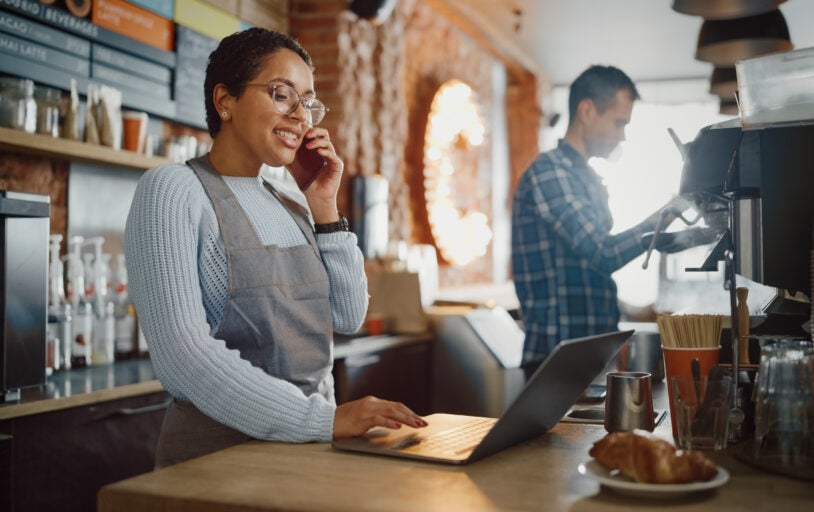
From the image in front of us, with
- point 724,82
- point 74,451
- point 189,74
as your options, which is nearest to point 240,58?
point 74,451

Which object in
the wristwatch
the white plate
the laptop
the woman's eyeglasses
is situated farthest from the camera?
the wristwatch

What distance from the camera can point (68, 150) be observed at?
107 inches

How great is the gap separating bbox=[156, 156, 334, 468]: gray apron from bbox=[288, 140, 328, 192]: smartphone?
243 millimetres

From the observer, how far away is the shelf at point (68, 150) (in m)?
2.51

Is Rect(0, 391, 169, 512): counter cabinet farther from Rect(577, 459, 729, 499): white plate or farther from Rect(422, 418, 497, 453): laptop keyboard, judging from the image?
Rect(577, 459, 729, 499): white plate

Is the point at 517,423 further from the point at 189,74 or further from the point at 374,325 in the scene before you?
the point at 374,325

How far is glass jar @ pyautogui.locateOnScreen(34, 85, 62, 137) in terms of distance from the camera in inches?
105

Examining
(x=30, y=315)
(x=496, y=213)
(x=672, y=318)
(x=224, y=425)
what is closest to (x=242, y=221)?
(x=224, y=425)

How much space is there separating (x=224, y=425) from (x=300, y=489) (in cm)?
52

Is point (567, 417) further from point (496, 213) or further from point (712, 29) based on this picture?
point (496, 213)

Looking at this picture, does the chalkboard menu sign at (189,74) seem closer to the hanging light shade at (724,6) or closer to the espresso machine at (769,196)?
the hanging light shade at (724,6)

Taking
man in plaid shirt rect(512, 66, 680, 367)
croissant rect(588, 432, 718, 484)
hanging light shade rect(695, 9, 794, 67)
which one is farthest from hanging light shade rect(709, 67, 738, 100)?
croissant rect(588, 432, 718, 484)

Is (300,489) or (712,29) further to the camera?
(712,29)

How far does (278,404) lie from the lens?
1.43 metres
